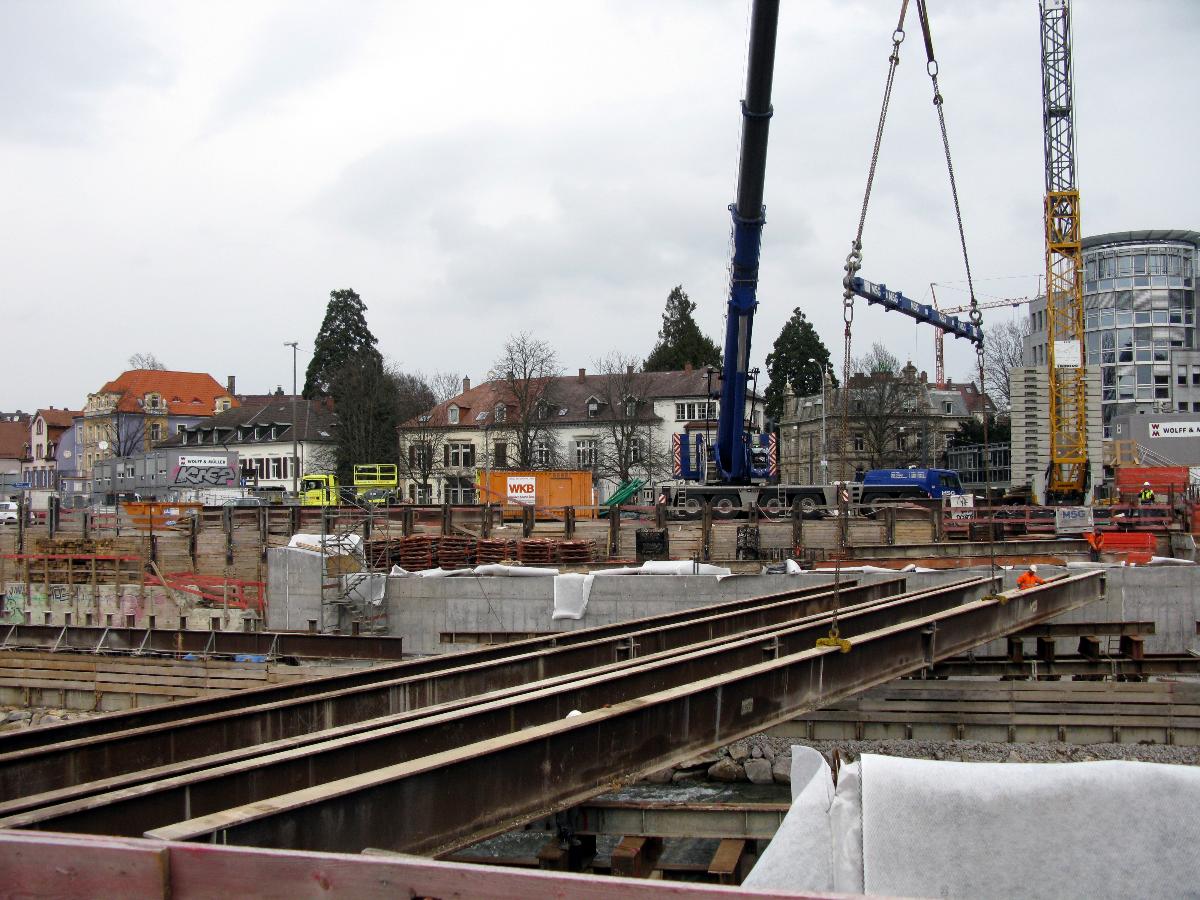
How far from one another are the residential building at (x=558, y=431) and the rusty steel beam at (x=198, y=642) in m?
42.9

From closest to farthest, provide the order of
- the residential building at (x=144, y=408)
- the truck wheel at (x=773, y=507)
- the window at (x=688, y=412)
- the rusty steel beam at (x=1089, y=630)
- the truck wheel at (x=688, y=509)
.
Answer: the rusty steel beam at (x=1089, y=630) → the truck wheel at (x=773, y=507) → the truck wheel at (x=688, y=509) → the window at (x=688, y=412) → the residential building at (x=144, y=408)

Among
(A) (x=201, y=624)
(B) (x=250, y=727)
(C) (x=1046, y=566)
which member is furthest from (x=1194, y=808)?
(A) (x=201, y=624)

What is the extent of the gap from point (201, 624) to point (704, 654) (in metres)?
18.4

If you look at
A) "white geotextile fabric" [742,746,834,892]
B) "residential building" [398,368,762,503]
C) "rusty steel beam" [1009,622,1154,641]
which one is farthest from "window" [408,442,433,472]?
"white geotextile fabric" [742,746,834,892]

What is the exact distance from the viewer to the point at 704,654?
9773mm

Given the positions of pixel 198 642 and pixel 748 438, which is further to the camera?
pixel 748 438

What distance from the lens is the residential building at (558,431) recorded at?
64.6 meters

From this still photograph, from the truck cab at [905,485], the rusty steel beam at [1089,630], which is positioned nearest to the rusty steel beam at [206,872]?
the rusty steel beam at [1089,630]

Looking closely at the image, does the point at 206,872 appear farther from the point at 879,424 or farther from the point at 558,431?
the point at 558,431

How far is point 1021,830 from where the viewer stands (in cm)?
491

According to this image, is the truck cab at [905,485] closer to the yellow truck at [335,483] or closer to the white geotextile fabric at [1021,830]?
the yellow truck at [335,483]

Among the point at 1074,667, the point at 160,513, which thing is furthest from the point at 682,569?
the point at 160,513

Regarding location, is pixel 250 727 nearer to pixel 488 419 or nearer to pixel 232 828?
pixel 232 828

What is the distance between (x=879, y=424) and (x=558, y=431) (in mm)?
21048
